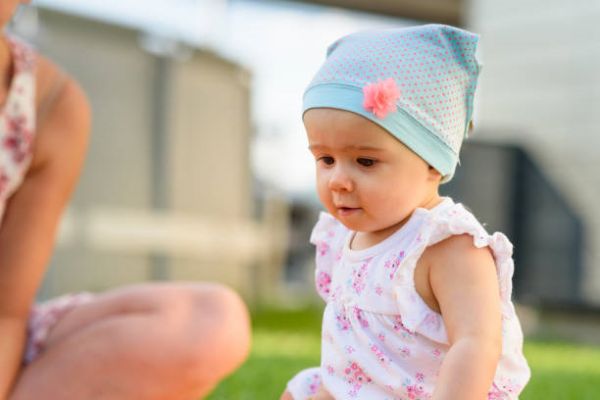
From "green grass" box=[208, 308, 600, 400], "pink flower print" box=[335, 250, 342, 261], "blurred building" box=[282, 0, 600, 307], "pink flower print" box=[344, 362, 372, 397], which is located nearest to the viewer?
"pink flower print" box=[344, 362, 372, 397]

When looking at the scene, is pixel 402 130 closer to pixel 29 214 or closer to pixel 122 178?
pixel 29 214

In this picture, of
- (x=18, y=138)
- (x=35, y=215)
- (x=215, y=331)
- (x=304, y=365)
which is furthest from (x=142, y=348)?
(x=304, y=365)

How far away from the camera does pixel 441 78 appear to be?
1606 millimetres

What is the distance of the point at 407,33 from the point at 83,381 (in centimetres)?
123

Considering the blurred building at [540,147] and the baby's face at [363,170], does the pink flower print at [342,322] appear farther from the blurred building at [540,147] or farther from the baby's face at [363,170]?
the blurred building at [540,147]

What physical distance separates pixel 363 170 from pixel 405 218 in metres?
0.14

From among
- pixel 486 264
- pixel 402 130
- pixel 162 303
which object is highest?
pixel 402 130

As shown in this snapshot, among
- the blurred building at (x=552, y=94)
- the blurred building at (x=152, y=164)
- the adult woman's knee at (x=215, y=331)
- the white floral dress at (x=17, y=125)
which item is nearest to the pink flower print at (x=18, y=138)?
the white floral dress at (x=17, y=125)

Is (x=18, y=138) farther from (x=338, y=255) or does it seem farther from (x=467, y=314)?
(x=467, y=314)

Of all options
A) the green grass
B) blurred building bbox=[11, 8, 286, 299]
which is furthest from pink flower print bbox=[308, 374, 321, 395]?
blurred building bbox=[11, 8, 286, 299]

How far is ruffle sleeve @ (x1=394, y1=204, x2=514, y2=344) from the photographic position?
1552 mm

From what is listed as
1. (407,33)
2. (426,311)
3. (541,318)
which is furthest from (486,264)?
(541,318)

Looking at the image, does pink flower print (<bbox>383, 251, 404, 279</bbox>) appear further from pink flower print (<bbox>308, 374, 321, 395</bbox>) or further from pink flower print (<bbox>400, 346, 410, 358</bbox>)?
pink flower print (<bbox>308, 374, 321, 395</bbox>)

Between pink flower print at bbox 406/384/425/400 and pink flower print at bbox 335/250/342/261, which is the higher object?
pink flower print at bbox 335/250/342/261
